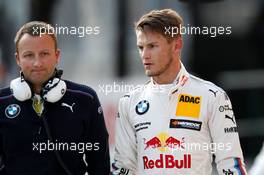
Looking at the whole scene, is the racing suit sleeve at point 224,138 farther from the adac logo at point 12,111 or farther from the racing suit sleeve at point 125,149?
the adac logo at point 12,111

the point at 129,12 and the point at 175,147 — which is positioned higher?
the point at 129,12

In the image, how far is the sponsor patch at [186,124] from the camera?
463 cm

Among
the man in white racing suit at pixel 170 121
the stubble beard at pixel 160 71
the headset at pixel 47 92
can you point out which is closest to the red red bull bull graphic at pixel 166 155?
the man in white racing suit at pixel 170 121

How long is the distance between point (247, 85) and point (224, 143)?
6020 mm

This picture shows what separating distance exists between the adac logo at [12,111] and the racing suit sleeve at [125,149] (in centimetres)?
54

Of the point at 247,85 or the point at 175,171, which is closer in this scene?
the point at 175,171

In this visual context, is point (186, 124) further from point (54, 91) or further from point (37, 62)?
point (37, 62)

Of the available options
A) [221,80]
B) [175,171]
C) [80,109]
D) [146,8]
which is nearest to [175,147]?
[175,171]

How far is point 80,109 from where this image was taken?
15.1ft

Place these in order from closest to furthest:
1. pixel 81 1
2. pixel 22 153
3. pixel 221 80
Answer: pixel 22 153 < pixel 81 1 < pixel 221 80

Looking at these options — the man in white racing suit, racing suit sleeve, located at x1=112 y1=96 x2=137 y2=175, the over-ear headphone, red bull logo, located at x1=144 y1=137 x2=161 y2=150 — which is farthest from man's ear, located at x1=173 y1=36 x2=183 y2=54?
the over-ear headphone

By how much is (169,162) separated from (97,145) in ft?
1.23

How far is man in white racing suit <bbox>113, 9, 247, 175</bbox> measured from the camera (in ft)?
15.1

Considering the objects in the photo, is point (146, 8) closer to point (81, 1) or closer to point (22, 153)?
point (81, 1)
